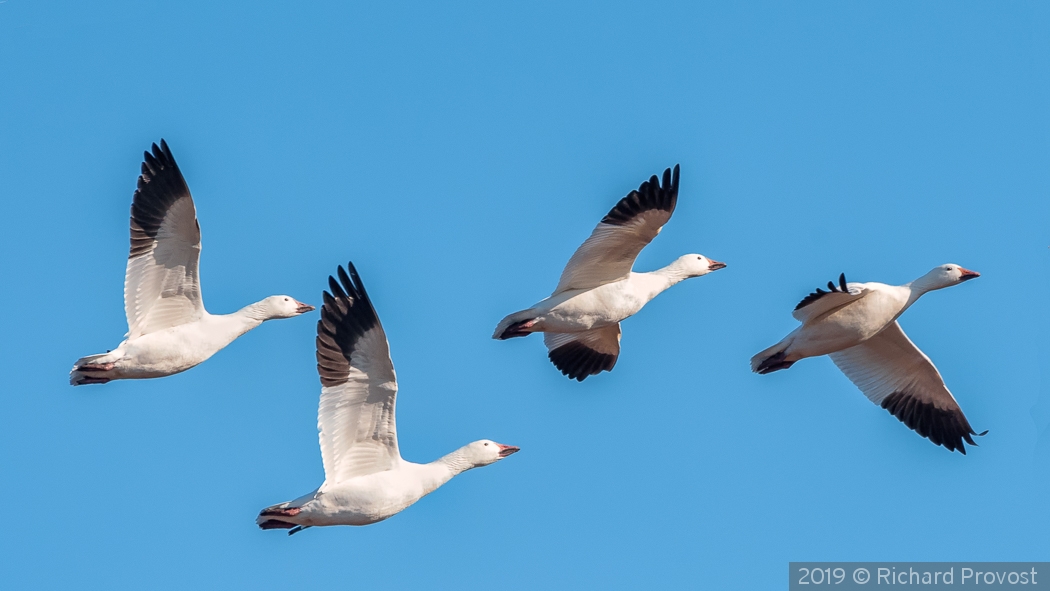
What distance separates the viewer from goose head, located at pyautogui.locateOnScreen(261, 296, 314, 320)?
13898 mm

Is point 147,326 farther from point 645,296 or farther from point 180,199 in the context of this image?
point 645,296

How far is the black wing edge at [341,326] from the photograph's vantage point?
11.8 m

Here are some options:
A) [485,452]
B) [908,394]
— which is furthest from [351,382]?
[908,394]

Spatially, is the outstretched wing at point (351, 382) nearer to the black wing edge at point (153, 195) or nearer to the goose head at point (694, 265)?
the black wing edge at point (153, 195)

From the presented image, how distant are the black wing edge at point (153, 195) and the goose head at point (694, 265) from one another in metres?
4.79

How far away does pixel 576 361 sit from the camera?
15586mm

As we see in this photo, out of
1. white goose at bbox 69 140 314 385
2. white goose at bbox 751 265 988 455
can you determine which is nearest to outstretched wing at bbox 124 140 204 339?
white goose at bbox 69 140 314 385

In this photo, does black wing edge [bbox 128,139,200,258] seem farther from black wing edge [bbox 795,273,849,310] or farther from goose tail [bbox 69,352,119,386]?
black wing edge [bbox 795,273,849,310]

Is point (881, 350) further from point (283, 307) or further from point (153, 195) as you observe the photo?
point (153, 195)

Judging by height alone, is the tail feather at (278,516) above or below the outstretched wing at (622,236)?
below

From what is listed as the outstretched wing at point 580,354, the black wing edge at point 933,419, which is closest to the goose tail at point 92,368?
the outstretched wing at point 580,354

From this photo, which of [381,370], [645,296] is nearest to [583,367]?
[645,296]

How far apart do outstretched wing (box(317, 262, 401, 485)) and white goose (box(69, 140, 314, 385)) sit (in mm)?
1917

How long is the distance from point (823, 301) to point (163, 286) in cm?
611
